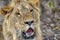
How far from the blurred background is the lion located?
1.60 m

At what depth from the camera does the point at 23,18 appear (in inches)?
148

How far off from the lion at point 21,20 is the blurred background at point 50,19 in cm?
160

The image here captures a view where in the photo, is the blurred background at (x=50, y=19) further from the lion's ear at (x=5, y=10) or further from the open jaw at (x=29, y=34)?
the open jaw at (x=29, y=34)

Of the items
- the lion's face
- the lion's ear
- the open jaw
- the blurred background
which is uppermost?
the lion's ear

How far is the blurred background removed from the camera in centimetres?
580

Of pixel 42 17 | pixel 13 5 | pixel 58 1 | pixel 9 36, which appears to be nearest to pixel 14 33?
pixel 9 36

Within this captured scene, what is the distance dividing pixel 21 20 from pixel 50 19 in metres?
2.76

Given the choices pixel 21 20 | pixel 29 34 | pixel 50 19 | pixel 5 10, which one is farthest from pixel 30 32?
pixel 50 19

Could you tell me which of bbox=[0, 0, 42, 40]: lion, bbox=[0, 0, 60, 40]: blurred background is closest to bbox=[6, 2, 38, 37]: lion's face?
bbox=[0, 0, 42, 40]: lion

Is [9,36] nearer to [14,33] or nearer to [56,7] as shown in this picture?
[14,33]

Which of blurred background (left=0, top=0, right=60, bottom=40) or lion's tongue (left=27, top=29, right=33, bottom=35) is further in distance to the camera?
blurred background (left=0, top=0, right=60, bottom=40)

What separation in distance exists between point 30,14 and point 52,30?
2.26 m

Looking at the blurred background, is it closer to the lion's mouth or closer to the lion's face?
the lion's face

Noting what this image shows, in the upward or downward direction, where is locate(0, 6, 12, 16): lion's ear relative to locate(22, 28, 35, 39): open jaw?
upward
